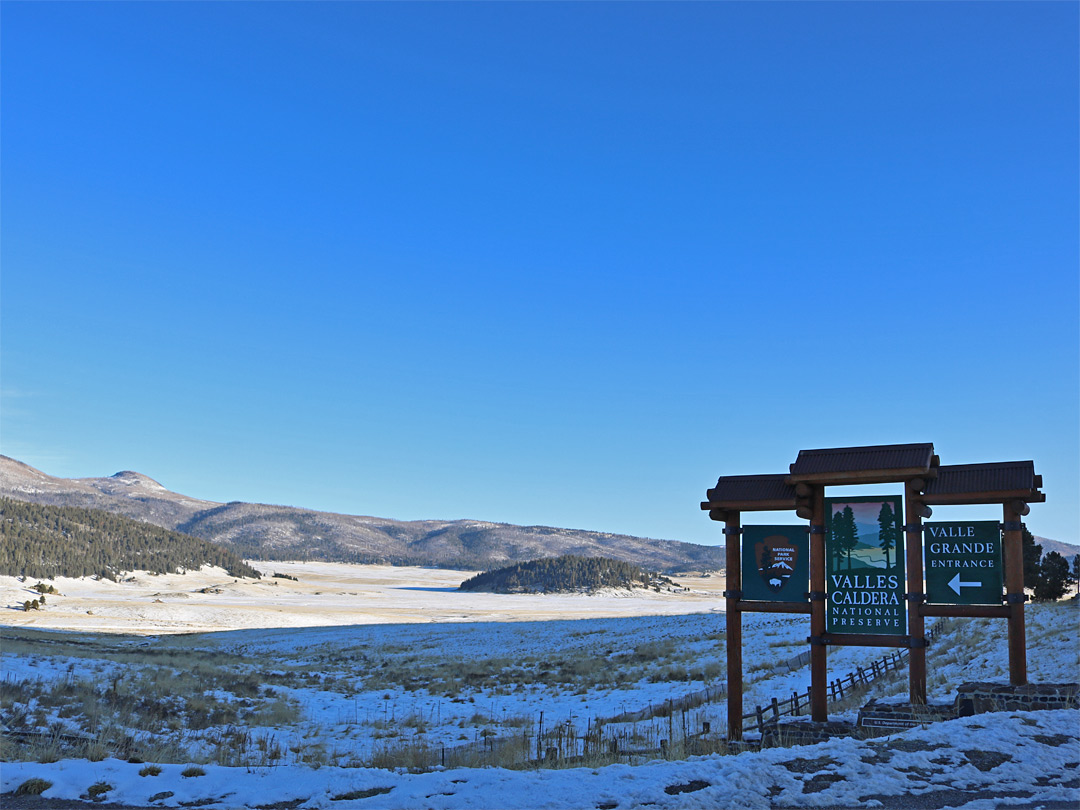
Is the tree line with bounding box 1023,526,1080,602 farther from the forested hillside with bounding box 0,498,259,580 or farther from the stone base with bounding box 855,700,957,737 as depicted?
the forested hillside with bounding box 0,498,259,580

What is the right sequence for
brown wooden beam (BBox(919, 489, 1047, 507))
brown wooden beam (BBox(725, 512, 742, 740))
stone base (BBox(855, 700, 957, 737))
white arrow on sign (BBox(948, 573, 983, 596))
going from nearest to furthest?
stone base (BBox(855, 700, 957, 737))
brown wooden beam (BBox(919, 489, 1047, 507))
white arrow on sign (BBox(948, 573, 983, 596))
brown wooden beam (BBox(725, 512, 742, 740))

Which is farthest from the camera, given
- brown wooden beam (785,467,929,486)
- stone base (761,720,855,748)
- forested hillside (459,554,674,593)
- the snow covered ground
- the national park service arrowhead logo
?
forested hillside (459,554,674,593)

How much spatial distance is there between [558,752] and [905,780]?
651 centimetres

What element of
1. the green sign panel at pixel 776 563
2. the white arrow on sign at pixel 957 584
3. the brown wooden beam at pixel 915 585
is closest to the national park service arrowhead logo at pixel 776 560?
the green sign panel at pixel 776 563

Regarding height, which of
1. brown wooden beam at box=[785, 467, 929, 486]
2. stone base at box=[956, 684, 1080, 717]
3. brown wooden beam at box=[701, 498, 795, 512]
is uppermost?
brown wooden beam at box=[785, 467, 929, 486]

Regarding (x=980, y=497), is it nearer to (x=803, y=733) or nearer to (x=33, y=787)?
(x=803, y=733)

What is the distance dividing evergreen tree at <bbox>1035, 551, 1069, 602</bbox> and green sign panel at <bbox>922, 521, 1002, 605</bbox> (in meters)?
32.9

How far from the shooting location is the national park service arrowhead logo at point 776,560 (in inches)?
579

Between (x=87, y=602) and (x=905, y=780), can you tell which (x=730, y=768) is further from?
(x=87, y=602)

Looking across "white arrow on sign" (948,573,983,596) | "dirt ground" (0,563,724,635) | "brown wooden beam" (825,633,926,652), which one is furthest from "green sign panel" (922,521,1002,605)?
"dirt ground" (0,563,724,635)

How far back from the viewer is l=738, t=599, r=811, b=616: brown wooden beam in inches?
567

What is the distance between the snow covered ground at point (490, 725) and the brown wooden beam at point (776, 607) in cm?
263

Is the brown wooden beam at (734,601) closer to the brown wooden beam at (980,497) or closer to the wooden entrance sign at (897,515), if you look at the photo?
the wooden entrance sign at (897,515)

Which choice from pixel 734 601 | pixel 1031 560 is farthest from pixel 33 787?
pixel 1031 560
